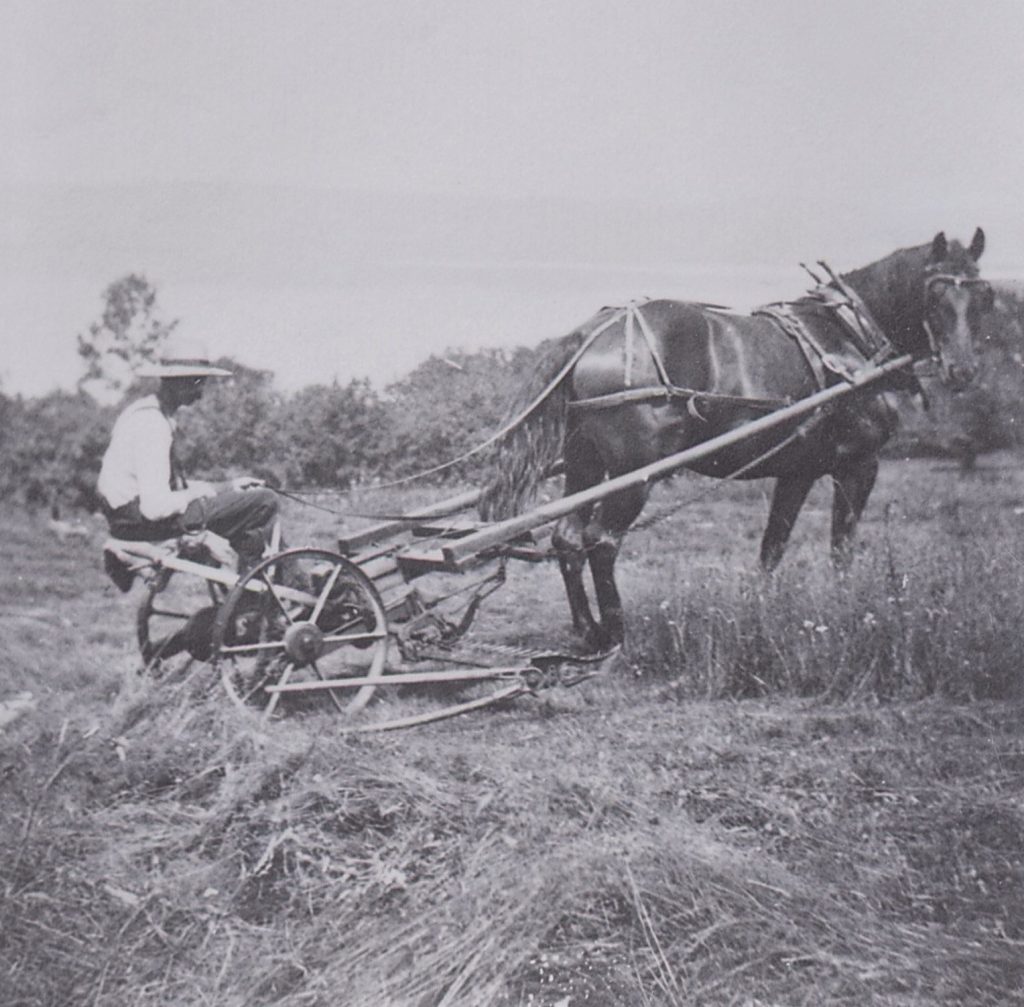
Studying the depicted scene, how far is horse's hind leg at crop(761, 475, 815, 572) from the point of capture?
548cm

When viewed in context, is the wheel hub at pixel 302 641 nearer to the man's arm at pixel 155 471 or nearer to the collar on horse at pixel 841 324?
the man's arm at pixel 155 471

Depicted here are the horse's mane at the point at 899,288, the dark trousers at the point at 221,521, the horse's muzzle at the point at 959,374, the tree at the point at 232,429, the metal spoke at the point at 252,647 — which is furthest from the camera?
the tree at the point at 232,429

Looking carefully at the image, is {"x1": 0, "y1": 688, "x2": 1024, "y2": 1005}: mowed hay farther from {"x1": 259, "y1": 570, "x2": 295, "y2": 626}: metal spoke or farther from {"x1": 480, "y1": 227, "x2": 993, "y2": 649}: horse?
{"x1": 480, "y1": 227, "x2": 993, "y2": 649}: horse

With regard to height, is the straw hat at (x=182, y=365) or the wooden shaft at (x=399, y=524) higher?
the straw hat at (x=182, y=365)

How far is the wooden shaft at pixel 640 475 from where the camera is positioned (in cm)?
419

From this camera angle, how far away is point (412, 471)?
257 inches

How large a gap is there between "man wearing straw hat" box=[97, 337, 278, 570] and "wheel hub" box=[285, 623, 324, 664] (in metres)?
0.45

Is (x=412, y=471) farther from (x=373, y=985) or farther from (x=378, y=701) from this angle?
(x=373, y=985)

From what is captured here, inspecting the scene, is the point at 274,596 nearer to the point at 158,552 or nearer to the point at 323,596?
the point at 323,596

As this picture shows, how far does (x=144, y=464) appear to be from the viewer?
414 centimetres

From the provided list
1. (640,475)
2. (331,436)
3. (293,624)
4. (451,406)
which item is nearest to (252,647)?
(293,624)

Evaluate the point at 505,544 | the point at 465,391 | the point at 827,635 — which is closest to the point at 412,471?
the point at 465,391

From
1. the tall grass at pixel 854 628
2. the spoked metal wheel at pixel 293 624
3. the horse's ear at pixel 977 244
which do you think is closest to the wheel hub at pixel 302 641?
the spoked metal wheel at pixel 293 624

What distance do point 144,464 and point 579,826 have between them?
2.24 m
